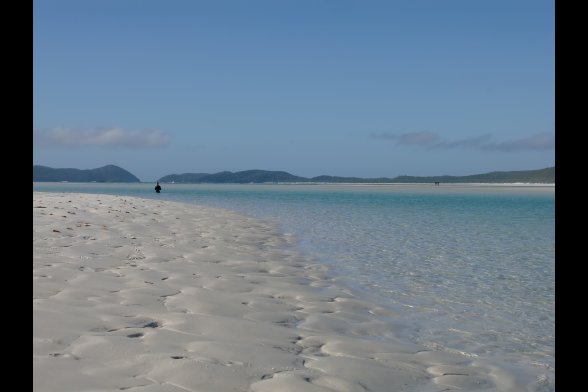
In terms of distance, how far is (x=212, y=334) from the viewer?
5.10 metres

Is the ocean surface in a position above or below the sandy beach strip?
below

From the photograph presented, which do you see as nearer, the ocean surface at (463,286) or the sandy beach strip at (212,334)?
the sandy beach strip at (212,334)

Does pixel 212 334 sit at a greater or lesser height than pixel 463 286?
greater

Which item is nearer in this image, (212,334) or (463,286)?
(212,334)

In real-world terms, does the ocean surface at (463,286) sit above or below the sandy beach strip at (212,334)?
below

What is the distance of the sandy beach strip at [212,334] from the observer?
12.8ft

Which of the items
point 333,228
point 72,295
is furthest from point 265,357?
point 333,228

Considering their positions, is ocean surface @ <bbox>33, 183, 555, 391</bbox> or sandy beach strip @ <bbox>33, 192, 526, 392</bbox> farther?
ocean surface @ <bbox>33, 183, 555, 391</bbox>

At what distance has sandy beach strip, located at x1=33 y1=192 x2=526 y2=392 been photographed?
12.8 ft

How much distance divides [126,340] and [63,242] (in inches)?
298
